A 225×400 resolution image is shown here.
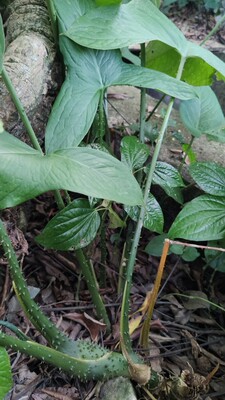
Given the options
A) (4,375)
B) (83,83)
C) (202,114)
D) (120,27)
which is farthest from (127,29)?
(4,375)

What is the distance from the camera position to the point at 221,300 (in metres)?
1.23

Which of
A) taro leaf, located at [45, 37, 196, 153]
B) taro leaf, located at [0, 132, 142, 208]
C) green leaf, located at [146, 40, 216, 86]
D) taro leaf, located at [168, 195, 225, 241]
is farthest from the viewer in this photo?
green leaf, located at [146, 40, 216, 86]

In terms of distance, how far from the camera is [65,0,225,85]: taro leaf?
884mm

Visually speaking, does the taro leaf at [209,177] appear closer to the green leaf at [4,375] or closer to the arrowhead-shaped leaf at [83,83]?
the arrowhead-shaped leaf at [83,83]

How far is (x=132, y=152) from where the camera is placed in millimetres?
1012

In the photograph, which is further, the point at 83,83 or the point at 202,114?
the point at 202,114

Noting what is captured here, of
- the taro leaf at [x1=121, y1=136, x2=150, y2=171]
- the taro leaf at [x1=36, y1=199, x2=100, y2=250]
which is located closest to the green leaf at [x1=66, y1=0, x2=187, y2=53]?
the taro leaf at [x1=121, y1=136, x2=150, y2=171]

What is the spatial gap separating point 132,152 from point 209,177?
208mm

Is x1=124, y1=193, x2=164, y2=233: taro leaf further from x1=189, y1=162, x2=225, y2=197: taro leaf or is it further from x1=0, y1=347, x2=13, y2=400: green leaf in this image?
x1=0, y1=347, x2=13, y2=400: green leaf

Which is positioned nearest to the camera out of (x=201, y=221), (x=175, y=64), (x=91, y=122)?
(x=91, y=122)

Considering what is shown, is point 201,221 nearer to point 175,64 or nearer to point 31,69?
point 175,64

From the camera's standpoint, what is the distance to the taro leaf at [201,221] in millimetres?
955

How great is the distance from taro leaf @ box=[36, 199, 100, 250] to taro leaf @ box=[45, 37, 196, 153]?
156 millimetres

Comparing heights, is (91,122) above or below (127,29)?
below
